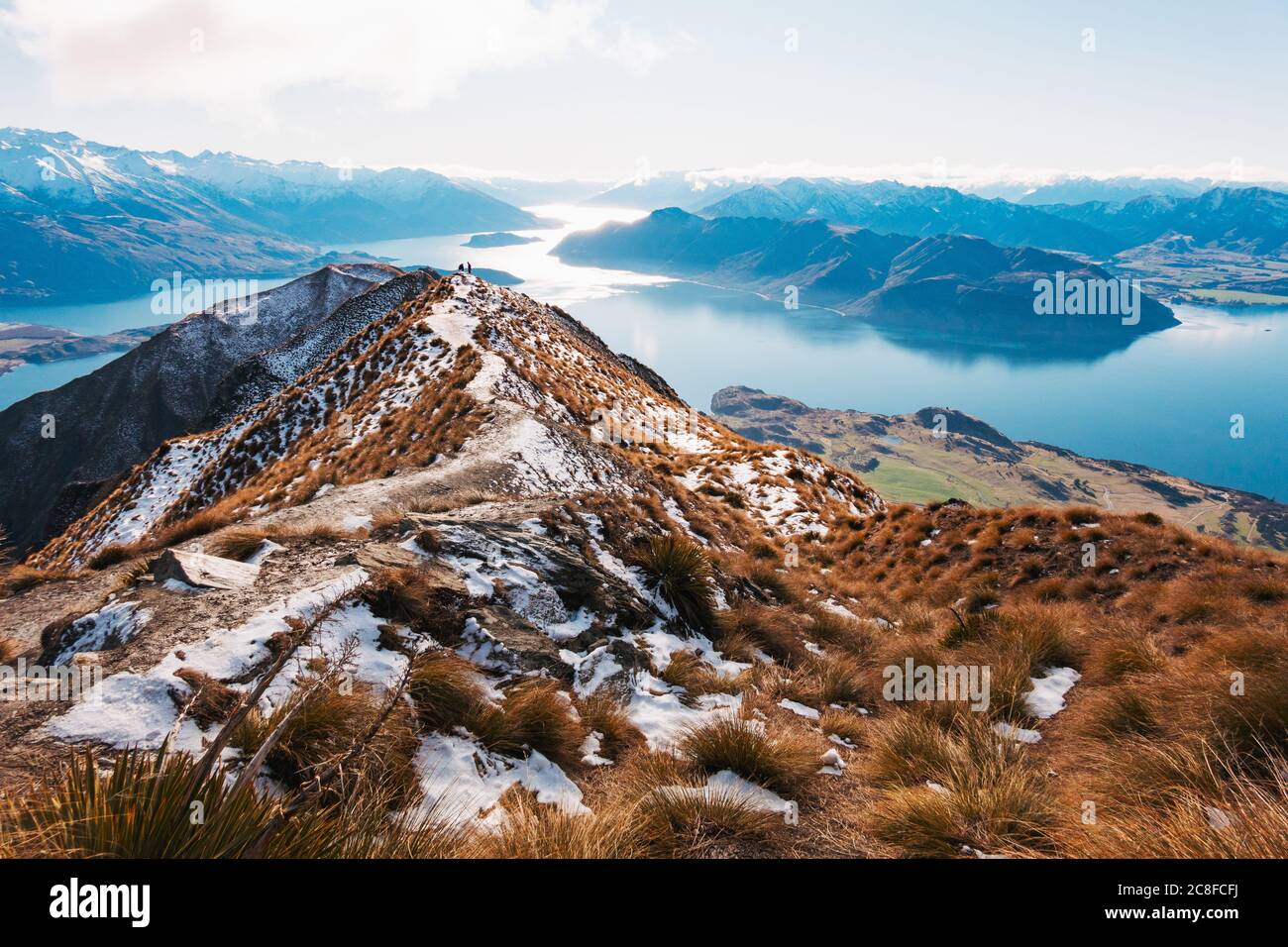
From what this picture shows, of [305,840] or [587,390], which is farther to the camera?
[587,390]

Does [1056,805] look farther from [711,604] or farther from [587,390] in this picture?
[587,390]

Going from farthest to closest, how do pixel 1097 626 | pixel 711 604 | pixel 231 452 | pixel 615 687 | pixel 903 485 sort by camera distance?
pixel 903 485
pixel 231 452
pixel 711 604
pixel 1097 626
pixel 615 687

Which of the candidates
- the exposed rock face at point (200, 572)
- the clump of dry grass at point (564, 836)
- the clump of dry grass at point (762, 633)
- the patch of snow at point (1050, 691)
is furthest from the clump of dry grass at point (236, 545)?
the patch of snow at point (1050, 691)

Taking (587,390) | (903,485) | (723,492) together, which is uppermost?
(587,390)

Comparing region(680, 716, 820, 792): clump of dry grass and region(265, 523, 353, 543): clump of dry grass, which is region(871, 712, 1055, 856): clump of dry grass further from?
region(265, 523, 353, 543): clump of dry grass

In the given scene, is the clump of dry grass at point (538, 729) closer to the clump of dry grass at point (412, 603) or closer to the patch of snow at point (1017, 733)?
the clump of dry grass at point (412, 603)

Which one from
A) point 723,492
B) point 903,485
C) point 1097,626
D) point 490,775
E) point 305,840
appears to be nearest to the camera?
point 305,840

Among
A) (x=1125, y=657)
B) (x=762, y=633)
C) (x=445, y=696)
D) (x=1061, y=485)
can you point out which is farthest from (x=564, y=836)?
(x=1061, y=485)

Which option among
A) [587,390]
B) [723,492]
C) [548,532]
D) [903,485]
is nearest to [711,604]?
[548,532]
